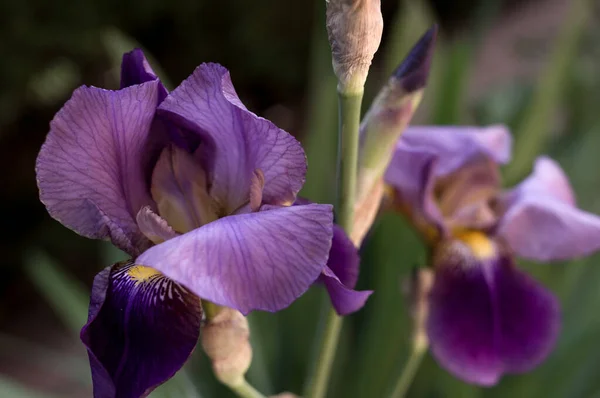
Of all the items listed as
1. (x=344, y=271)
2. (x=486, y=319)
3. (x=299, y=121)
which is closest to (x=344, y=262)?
(x=344, y=271)

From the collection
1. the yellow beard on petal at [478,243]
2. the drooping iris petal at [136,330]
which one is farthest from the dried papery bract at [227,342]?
the yellow beard on petal at [478,243]

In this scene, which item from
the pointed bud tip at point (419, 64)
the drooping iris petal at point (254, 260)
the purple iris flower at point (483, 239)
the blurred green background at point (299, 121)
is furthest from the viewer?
the blurred green background at point (299, 121)

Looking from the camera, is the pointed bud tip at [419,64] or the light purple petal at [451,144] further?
the light purple petal at [451,144]

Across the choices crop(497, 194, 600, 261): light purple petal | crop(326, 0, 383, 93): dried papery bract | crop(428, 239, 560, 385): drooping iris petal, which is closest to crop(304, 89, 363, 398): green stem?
crop(326, 0, 383, 93): dried papery bract

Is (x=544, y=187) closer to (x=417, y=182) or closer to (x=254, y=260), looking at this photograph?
(x=417, y=182)

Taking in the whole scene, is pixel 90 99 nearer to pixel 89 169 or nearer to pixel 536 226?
pixel 89 169

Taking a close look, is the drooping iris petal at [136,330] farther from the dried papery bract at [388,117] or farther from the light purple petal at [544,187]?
the light purple petal at [544,187]

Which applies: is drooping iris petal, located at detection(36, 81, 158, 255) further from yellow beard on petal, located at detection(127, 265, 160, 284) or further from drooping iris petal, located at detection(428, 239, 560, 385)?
drooping iris petal, located at detection(428, 239, 560, 385)
